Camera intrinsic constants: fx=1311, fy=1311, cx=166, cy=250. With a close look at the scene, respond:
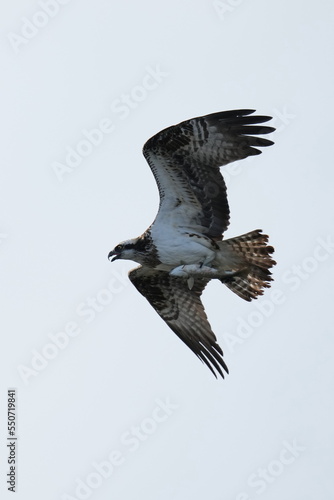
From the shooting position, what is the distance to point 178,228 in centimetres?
1788

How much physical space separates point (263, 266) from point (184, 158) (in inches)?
80.2

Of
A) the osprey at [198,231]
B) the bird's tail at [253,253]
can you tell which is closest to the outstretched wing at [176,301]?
the osprey at [198,231]

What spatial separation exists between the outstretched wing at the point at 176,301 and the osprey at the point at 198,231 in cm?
1

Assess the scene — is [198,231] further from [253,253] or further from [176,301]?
[176,301]

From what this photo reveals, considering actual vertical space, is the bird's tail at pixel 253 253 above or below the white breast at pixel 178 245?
below

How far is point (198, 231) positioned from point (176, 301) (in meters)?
1.78

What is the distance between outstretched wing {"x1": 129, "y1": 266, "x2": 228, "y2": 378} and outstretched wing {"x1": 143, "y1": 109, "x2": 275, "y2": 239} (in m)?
1.52

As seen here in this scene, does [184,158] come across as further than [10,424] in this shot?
No

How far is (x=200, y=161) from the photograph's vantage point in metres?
17.3

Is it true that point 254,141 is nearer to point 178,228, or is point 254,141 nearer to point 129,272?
point 178,228

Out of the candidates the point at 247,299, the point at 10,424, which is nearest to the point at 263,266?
the point at 247,299

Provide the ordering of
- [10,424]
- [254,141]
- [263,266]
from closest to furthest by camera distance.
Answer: [254,141], [263,266], [10,424]

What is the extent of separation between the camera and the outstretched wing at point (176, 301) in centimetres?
1902

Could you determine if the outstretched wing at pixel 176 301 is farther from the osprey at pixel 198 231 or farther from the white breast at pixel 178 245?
Answer: the white breast at pixel 178 245
